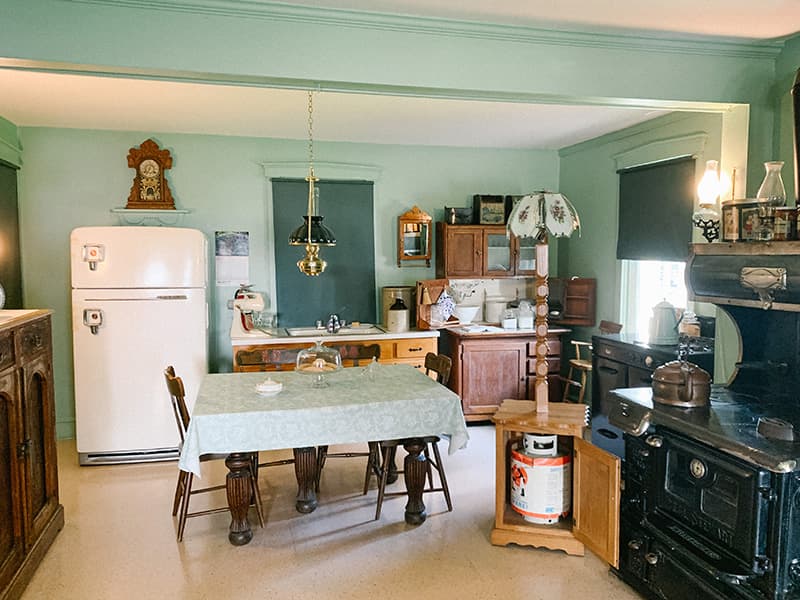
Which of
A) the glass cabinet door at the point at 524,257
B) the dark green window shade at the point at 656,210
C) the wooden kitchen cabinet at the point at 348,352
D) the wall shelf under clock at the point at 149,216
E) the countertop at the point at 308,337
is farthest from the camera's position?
the glass cabinet door at the point at 524,257

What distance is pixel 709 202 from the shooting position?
10.6 ft

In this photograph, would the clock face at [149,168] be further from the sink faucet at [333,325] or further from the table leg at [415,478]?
the table leg at [415,478]

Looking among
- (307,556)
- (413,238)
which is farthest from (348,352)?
(413,238)

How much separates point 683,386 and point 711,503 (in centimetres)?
51

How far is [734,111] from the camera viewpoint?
3.33 meters

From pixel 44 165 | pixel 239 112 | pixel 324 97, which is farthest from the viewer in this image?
pixel 44 165

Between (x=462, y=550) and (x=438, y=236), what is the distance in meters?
3.34

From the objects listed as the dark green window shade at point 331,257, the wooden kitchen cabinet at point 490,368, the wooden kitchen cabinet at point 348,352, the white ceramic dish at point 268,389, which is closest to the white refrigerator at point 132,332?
the wooden kitchen cabinet at point 348,352

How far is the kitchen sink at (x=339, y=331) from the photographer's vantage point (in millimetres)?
5480

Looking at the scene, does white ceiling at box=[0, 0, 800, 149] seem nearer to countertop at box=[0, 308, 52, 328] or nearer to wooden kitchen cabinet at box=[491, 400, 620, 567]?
countertop at box=[0, 308, 52, 328]

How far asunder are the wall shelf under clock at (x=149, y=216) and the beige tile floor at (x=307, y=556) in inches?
89.1

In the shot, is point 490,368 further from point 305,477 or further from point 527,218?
point 527,218

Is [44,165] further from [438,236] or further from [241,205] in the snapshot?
[438,236]

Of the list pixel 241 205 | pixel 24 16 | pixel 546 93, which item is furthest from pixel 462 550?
pixel 241 205
